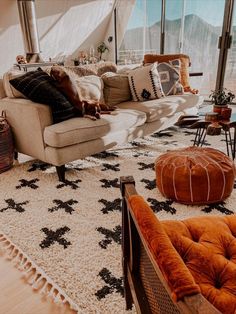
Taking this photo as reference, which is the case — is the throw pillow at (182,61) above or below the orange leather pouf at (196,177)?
above

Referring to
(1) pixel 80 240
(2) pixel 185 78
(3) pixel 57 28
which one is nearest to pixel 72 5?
(3) pixel 57 28

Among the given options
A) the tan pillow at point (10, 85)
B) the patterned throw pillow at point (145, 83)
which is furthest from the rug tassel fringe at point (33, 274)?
the patterned throw pillow at point (145, 83)

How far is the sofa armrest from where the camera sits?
2106mm

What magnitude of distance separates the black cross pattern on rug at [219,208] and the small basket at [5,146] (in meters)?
1.76

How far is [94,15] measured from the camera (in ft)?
19.5

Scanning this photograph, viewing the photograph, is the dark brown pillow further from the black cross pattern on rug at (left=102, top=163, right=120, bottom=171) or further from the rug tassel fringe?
the rug tassel fringe

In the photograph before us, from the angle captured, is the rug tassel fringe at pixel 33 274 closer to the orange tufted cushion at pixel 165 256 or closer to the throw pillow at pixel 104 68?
the orange tufted cushion at pixel 165 256

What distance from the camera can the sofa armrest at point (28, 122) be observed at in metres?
2.11

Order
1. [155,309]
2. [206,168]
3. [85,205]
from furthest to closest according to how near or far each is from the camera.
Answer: [85,205]
[206,168]
[155,309]

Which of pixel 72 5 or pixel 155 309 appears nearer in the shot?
pixel 155 309

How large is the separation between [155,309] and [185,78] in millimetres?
3278

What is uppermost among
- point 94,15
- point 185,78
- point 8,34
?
point 94,15

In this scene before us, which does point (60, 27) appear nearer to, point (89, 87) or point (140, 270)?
point (89, 87)

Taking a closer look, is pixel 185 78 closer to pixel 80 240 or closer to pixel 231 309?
pixel 80 240
